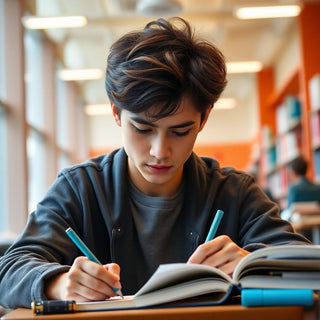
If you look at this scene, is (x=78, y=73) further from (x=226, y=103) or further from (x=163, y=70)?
(x=163, y=70)

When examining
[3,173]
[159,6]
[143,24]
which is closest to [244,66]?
[143,24]

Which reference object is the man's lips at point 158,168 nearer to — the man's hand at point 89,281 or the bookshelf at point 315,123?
the man's hand at point 89,281

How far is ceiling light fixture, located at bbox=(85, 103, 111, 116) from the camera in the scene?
11186 mm

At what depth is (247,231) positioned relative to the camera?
1.45 m

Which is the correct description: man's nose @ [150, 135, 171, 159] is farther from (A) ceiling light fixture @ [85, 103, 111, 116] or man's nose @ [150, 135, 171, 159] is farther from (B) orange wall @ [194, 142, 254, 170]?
(B) orange wall @ [194, 142, 254, 170]

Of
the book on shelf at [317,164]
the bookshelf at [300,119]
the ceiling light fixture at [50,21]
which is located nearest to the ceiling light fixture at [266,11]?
the bookshelf at [300,119]

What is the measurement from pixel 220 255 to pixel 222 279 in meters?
0.13

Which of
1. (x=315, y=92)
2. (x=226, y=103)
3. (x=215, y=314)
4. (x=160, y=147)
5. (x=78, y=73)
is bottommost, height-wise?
(x=215, y=314)

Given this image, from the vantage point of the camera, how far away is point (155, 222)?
1.44 metres

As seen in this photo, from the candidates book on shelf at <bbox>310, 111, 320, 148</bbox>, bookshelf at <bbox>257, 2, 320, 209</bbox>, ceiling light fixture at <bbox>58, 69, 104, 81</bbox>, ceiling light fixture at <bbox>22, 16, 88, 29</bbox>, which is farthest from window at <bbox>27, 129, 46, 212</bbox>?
book on shelf at <bbox>310, 111, 320, 148</bbox>

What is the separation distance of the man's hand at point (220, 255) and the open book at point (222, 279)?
91 mm

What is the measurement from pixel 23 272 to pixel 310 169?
5702 mm

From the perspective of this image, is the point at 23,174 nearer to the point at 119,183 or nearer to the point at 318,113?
the point at 318,113

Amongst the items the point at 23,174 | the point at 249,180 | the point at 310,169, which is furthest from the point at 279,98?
the point at 249,180
